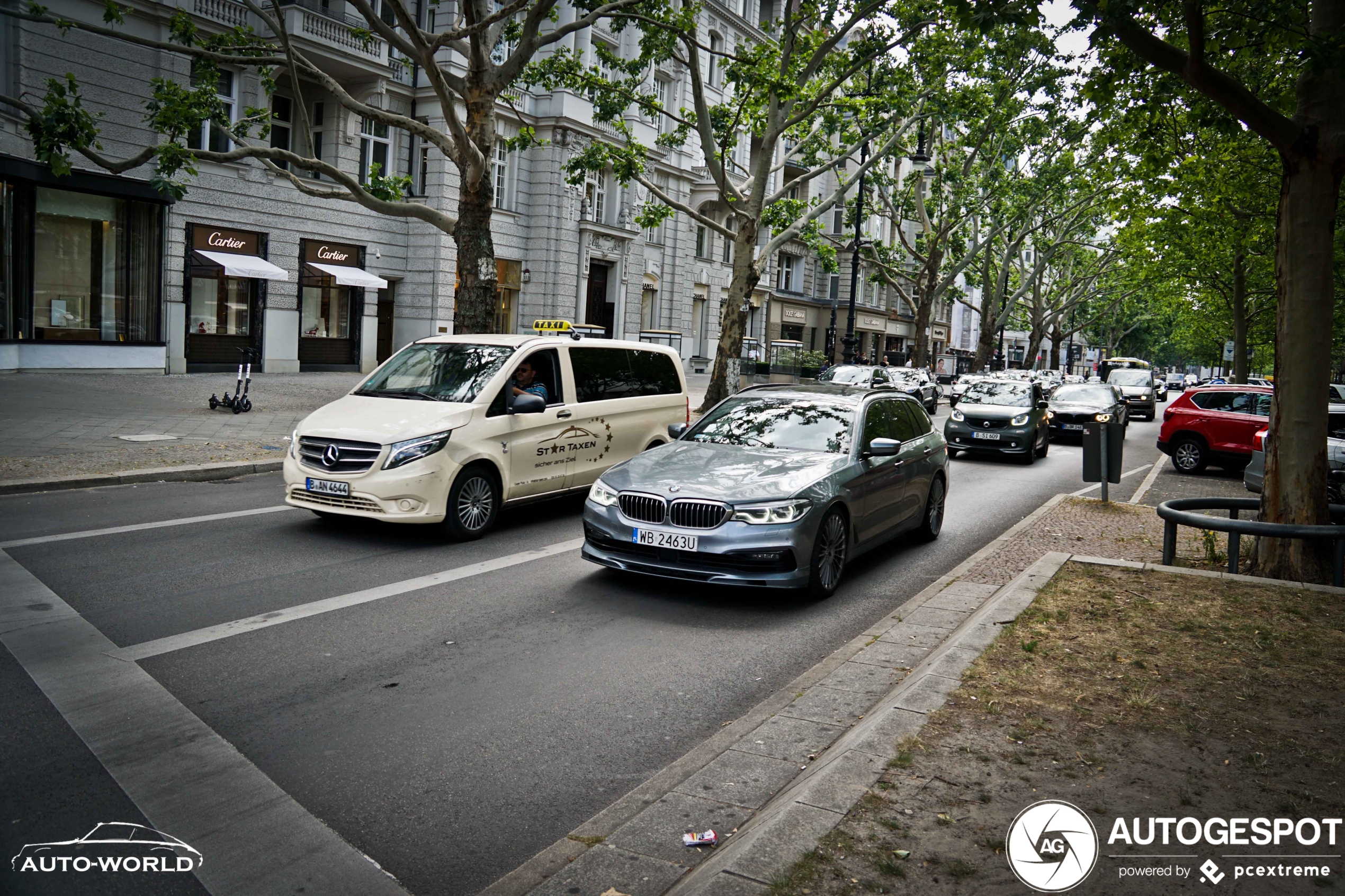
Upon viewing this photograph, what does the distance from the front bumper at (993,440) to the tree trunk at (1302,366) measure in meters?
10.3

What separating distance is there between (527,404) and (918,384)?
2476 cm

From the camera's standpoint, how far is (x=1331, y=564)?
798 cm

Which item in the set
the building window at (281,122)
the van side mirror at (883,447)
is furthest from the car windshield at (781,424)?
the building window at (281,122)

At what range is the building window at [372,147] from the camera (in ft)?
96.8

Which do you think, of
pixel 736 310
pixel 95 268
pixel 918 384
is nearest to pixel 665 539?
pixel 736 310

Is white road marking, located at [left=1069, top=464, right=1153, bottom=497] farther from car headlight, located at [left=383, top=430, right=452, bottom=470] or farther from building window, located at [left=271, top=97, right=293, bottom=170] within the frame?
building window, located at [left=271, top=97, right=293, bottom=170]

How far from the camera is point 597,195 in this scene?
123ft

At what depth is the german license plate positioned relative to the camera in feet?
27.9

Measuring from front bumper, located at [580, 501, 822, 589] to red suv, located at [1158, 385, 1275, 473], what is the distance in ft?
44.3

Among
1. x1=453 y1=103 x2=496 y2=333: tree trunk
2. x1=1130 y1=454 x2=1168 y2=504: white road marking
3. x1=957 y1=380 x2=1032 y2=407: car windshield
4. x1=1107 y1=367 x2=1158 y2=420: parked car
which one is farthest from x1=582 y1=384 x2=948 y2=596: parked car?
x1=1107 y1=367 x2=1158 y2=420: parked car

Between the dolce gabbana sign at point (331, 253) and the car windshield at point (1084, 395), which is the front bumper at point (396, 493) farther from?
the dolce gabbana sign at point (331, 253)

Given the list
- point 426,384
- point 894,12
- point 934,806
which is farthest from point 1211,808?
point 894,12

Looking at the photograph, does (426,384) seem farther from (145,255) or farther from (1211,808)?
(145,255)

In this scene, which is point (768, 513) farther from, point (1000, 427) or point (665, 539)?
point (1000, 427)
